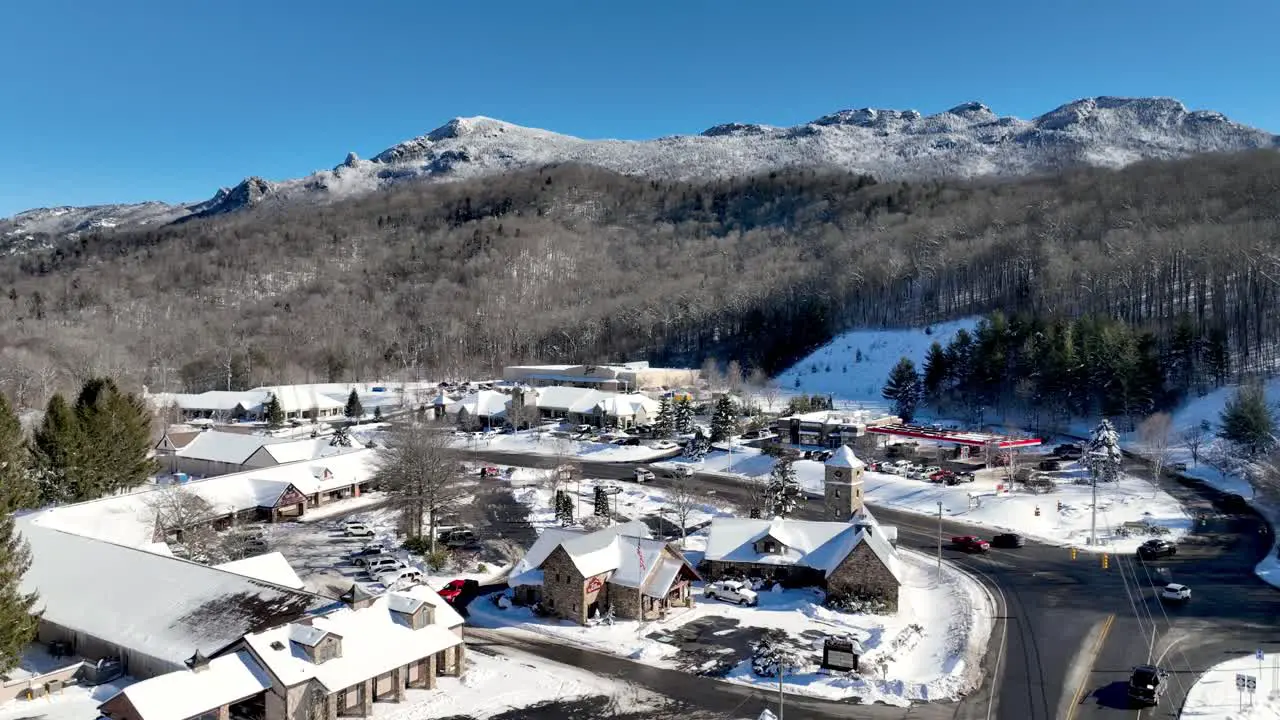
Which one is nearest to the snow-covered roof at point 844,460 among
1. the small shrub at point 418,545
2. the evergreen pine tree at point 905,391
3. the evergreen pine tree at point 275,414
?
the small shrub at point 418,545

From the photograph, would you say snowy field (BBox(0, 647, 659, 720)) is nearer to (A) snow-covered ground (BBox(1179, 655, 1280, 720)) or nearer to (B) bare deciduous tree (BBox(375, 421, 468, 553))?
(B) bare deciduous tree (BBox(375, 421, 468, 553))

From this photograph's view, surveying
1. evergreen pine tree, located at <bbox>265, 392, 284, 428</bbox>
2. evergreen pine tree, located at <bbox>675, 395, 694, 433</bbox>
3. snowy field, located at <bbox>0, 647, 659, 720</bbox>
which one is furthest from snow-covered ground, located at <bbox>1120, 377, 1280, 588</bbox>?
evergreen pine tree, located at <bbox>265, 392, 284, 428</bbox>

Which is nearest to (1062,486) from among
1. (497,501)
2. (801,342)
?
(497,501)

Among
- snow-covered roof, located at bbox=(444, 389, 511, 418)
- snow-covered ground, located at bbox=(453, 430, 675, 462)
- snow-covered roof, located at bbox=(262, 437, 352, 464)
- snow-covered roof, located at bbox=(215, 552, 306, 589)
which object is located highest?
snow-covered roof, located at bbox=(444, 389, 511, 418)

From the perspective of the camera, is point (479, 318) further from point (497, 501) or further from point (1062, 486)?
point (1062, 486)

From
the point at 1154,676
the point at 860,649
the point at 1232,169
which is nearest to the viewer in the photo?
the point at 1154,676

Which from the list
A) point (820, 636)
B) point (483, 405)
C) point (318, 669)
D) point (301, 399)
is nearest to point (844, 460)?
point (820, 636)
